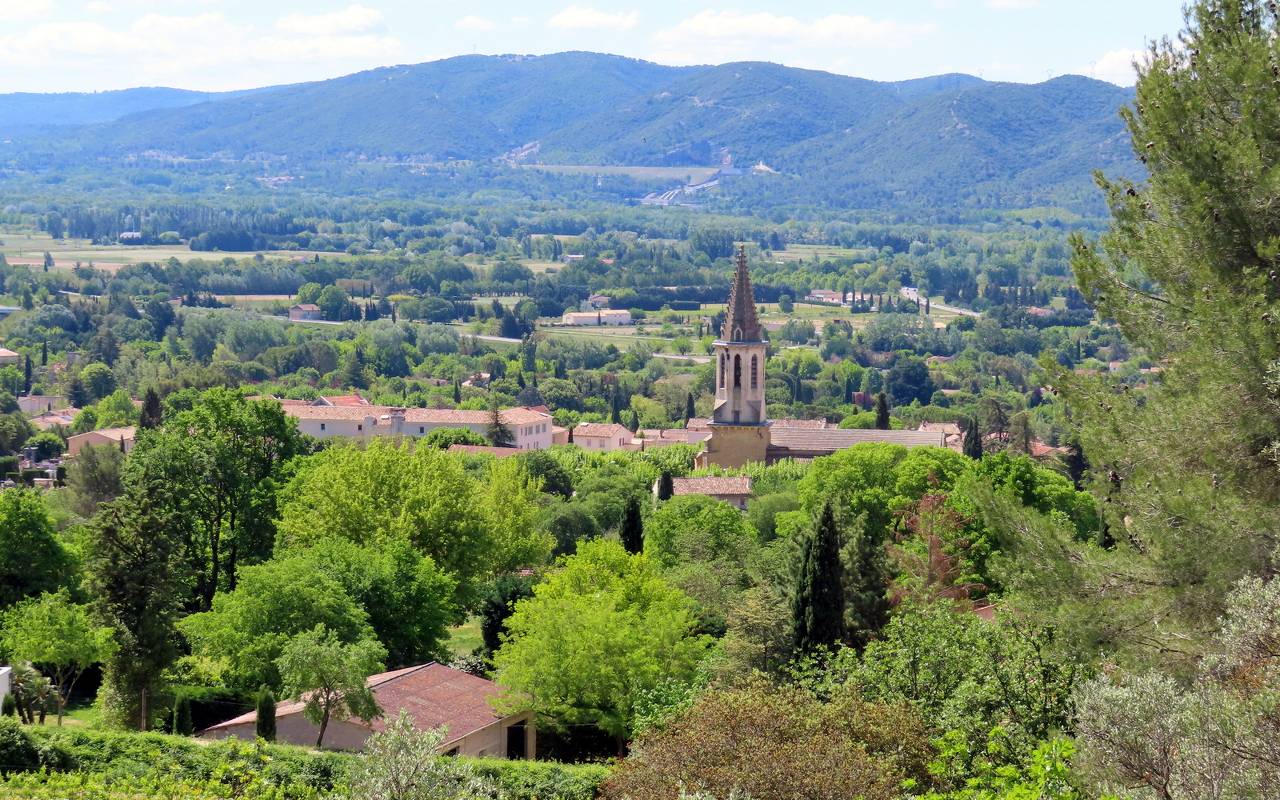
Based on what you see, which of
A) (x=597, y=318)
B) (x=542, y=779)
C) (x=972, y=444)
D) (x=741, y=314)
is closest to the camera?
(x=542, y=779)

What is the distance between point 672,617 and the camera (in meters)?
29.7

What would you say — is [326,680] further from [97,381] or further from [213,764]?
[97,381]

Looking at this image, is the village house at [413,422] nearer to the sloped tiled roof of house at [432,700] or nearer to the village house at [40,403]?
the village house at [40,403]

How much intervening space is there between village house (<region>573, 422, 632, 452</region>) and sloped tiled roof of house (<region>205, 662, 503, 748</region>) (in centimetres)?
6173

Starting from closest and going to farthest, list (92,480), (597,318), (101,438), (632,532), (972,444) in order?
(632,532) < (92,480) < (972,444) < (101,438) < (597,318)

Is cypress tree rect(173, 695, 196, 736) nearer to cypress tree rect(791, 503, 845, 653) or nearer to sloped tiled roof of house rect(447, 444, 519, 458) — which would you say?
cypress tree rect(791, 503, 845, 653)

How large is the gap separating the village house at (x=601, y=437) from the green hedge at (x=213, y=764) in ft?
222

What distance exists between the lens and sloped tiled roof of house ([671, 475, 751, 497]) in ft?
208

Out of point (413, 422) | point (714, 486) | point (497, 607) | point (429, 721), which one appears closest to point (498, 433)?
point (413, 422)

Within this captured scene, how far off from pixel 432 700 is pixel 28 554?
11698mm

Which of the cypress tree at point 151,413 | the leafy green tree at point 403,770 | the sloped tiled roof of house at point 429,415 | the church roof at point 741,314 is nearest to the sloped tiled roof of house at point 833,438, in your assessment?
the church roof at point 741,314

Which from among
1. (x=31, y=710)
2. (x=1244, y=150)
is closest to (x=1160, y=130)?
(x=1244, y=150)

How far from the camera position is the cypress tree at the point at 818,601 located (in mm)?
28875

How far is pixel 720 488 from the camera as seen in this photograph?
64.2m
